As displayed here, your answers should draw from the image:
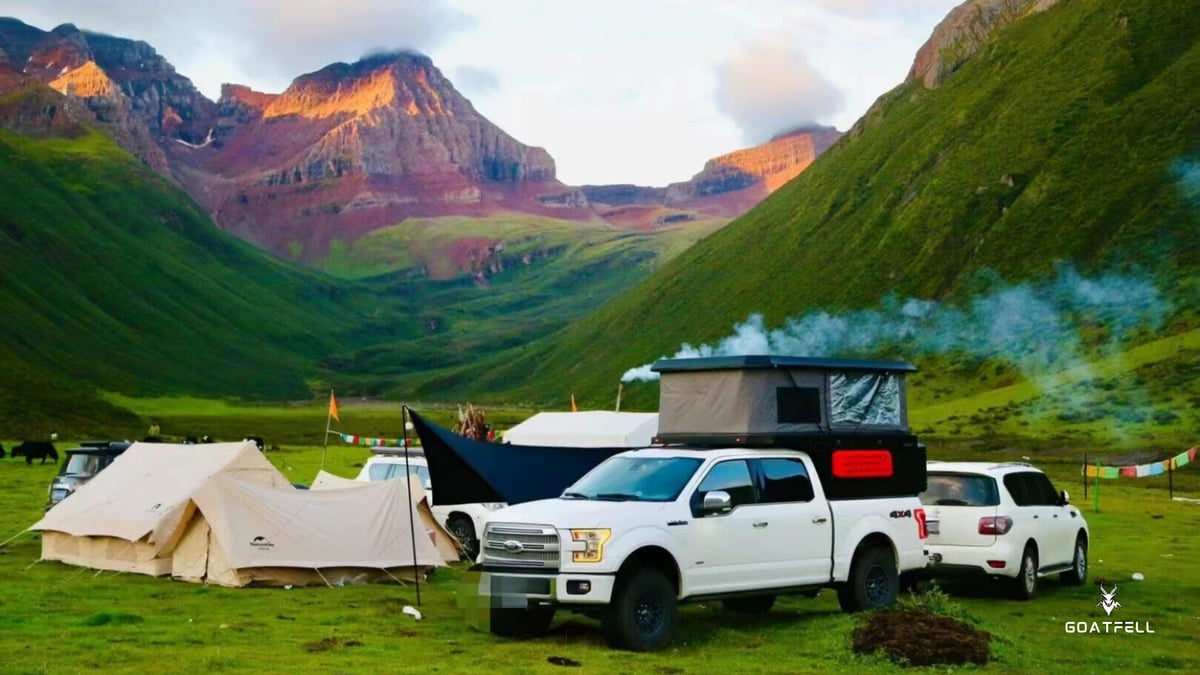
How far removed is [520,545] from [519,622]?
67.3 inches

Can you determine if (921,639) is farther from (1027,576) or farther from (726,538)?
(1027,576)

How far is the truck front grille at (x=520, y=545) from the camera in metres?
17.1

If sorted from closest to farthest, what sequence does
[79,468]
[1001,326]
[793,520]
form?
[793,520] → [79,468] → [1001,326]

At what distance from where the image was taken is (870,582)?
792 inches

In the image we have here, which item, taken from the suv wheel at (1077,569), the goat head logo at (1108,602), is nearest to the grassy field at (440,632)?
the goat head logo at (1108,602)

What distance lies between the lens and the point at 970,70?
172 meters

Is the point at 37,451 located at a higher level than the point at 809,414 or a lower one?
higher

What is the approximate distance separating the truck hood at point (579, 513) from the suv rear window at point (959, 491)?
25.0ft

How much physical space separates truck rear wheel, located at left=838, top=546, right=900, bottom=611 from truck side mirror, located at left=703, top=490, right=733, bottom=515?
10.1 feet

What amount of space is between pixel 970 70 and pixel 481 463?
162 m

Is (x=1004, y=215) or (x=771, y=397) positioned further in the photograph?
(x=1004, y=215)

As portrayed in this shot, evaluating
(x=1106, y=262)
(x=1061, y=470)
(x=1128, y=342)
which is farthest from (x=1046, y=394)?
(x=1061, y=470)

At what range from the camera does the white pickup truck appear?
1697 cm

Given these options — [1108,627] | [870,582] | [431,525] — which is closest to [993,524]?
[1108,627]
